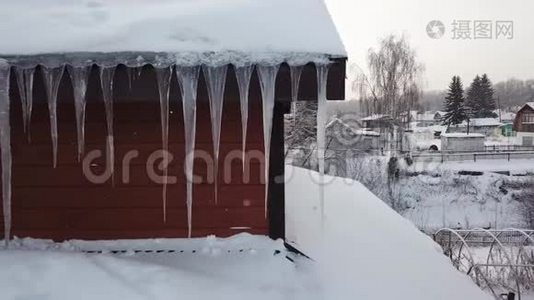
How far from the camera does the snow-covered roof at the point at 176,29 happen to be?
99.3 inches

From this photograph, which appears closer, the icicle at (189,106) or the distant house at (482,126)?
the icicle at (189,106)

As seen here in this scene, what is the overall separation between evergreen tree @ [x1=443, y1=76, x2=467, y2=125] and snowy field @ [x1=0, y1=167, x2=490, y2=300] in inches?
1206

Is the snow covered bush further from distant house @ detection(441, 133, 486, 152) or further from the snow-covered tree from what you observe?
the snow-covered tree

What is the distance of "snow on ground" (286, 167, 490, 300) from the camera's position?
3211mm

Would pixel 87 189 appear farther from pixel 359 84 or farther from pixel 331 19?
pixel 359 84

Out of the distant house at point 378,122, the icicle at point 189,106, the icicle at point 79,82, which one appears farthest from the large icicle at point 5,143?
the distant house at point 378,122

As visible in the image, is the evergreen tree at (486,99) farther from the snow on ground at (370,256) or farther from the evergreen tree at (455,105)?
the snow on ground at (370,256)

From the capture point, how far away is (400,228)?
16.9 feet

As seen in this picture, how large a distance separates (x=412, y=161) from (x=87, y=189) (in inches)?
757

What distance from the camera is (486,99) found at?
37.4m

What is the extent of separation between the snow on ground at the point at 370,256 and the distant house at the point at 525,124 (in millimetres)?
30019

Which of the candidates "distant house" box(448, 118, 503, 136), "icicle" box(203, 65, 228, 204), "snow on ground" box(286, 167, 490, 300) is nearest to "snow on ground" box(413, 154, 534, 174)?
"distant house" box(448, 118, 503, 136)

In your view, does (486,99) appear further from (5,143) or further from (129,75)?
(5,143)

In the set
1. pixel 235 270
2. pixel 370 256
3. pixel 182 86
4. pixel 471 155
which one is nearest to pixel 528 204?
pixel 471 155
